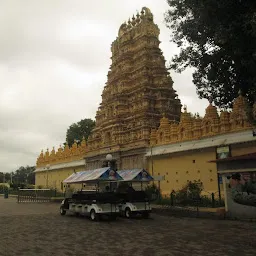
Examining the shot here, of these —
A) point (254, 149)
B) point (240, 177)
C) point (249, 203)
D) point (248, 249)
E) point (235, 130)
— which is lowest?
point (248, 249)

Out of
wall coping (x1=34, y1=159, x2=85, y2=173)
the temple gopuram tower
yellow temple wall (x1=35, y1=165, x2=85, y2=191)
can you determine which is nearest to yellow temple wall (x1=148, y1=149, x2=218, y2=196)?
the temple gopuram tower

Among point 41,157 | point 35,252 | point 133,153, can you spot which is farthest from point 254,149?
point 41,157

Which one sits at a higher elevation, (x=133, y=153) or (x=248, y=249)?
(x=133, y=153)

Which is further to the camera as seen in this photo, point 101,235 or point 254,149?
point 254,149

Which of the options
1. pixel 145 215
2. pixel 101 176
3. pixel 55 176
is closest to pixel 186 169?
Answer: pixel 145 215

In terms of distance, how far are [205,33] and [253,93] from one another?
3638 mm

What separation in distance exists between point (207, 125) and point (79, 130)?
1531 inches

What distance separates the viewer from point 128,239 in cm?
1076

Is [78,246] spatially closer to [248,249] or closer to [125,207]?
[248,249]

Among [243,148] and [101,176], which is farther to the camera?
[243,148]

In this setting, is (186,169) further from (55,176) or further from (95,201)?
(55,176)

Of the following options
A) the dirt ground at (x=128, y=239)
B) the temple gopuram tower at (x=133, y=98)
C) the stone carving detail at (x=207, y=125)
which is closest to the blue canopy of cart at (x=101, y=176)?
the dirt ground at (x=128, y=239)

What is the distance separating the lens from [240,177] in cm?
1573

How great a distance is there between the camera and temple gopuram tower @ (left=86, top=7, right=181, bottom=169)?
3083cm
